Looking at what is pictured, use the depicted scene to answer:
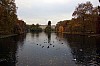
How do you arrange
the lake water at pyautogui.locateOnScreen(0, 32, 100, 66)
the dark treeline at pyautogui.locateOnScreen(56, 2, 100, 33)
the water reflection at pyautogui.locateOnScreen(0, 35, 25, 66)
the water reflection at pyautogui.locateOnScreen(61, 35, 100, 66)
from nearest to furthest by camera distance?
the water reflection at pyautogui.locateOnScreen(0, 35, 25, 66) < the lake water at pyautogui.locateOnScreen(0, 32, 100, 66) < the water reflection at pyautogui.locateOnScreen(61, 35, 100, 66) < the dark treeline at pyautogui.locateOnScreen(56, 2, 100, 33)

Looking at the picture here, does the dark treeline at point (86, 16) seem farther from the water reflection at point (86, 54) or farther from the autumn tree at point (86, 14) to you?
the water reflection at point (86, 54)

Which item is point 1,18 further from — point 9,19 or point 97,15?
point 97,15

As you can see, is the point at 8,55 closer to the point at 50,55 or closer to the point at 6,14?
the point at 50,55

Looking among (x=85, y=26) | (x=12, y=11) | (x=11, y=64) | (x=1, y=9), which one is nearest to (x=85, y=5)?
(x=85, y=26)

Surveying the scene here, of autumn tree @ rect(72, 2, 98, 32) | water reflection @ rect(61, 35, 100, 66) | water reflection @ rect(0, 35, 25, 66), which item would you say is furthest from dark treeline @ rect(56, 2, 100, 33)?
water reflection @ rect(0, 35, 25, 66)

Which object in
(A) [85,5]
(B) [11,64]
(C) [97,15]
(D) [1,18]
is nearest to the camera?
(B) [11,64]

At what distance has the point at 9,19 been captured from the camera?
73.8 meters

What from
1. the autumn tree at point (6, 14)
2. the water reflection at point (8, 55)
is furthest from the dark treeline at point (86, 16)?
the water reflection at point (8, 55)

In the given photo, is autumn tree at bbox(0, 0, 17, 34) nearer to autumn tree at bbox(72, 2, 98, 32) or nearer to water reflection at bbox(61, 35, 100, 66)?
water reflection at bbox(61, 35, 100, 66)

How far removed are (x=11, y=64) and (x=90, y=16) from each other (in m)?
89.0

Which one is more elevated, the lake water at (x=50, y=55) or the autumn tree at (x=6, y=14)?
the autumn tree at (x=6, y=14)

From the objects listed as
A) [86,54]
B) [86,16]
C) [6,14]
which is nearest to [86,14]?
[86,16]

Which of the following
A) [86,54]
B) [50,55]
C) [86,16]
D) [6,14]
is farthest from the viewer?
[86,16]

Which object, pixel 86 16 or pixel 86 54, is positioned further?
pixel 86 16
